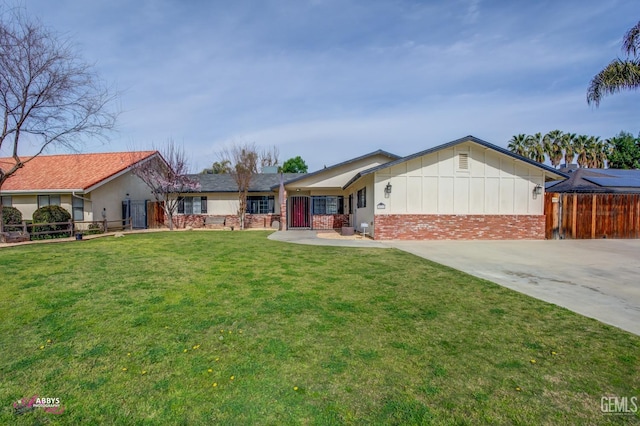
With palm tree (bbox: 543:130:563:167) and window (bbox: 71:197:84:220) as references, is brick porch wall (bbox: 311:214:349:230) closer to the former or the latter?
window (bbox: 71:197:84:220)

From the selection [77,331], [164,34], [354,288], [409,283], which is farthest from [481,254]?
[164,34]

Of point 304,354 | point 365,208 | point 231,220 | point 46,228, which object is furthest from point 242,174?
point 304,354

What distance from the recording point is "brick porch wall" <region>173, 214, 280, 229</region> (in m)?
23.6

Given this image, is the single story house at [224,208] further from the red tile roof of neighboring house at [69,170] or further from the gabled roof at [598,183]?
the gabled roof at [598,183]

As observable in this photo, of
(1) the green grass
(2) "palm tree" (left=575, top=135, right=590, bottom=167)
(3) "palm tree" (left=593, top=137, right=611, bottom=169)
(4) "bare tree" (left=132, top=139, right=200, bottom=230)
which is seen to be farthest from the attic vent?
(3) "palm tree" (left=593, top=137, right=611, bottom=169)

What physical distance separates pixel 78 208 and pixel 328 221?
51.3 ft

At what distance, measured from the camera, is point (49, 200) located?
19.8 metres

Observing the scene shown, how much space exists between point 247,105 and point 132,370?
20.3 meters

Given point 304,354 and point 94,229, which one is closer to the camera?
point 304,354

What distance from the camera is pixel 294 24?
1263 centimetres

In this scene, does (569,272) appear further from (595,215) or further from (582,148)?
(582,148)

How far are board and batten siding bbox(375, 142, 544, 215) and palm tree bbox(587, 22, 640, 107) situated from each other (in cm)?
390

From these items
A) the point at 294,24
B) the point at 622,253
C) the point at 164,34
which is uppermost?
the point at 294,24

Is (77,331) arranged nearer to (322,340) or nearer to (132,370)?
(132,370)
